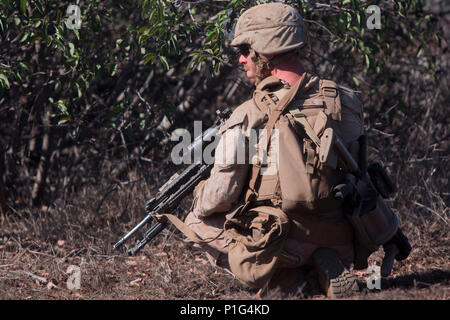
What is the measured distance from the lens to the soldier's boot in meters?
3.27

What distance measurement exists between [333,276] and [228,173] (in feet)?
2.46

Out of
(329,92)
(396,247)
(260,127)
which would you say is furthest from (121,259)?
(329,92)

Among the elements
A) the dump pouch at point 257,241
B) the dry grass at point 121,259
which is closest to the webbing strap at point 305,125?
the dump pouch at point 257,241

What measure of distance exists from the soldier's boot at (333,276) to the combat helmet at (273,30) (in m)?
1.08

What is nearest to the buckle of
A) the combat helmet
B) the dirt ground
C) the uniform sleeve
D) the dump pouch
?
the combat helmet

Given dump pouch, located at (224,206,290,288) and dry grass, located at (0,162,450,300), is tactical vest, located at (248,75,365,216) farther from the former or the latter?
dry grass, located at (0,162,450,300)

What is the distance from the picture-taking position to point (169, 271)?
4312mm

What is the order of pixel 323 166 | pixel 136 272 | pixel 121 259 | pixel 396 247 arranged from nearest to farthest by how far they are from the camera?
pixel 323 166 → pixel 396 247 → pixel 136 272 → pixel 121 259

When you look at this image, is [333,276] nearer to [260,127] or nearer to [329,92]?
[260,127]

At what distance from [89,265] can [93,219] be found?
0.95 meters

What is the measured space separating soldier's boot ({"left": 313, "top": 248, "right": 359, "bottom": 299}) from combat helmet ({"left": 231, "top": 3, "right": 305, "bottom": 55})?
1.08 m

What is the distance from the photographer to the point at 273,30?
3303mm

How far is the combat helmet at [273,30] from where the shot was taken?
3.30m

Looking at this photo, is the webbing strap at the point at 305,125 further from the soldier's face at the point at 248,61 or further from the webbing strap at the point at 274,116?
the soldier's face at the point at 248,61
